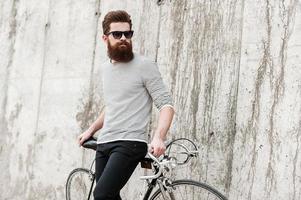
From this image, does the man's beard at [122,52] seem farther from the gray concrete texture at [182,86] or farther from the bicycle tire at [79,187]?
the bicycle tire at [79,187]

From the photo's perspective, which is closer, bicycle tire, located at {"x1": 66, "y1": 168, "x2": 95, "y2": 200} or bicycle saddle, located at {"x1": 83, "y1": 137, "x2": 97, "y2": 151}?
bicycle saddle, located at {"x1": 83, "y1": 137, "x2": 97, "y2": 151}

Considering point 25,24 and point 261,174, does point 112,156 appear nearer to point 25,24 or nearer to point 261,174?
point 261,174

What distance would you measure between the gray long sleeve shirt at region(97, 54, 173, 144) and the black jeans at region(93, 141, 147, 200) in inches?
1.9

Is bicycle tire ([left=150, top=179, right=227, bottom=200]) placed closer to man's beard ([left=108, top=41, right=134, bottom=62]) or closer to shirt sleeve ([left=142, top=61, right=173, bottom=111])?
shirt sleeve ([left=142, top=61, right=173, bottom=111])

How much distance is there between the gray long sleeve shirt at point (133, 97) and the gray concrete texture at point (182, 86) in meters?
0.65

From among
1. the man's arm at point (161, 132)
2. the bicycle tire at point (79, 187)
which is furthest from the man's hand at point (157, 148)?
the bicycle tire at point (79, 187)

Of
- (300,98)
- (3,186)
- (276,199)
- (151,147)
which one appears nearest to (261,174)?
(276,199)

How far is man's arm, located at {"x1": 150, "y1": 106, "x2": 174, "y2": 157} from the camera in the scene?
9.70ft

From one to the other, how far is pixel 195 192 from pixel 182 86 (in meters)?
1.02

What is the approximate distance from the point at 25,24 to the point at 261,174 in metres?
2.96

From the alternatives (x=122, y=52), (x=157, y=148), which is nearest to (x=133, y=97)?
(x=122, y=52)

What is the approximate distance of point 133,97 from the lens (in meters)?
3.24

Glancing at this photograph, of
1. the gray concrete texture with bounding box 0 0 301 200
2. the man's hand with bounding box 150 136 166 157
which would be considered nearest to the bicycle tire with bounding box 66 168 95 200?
the gray concrete texture with bounding box 0 0 301 200

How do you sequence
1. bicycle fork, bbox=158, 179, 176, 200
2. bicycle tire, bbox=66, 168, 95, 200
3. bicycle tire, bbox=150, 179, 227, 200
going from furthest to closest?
bicycle tire, bbox=66, 168, 95, 200
bicycle fork, bbox=158, 179, 176, 200
bicycle tire, bbox=150, 179, 227, 200
